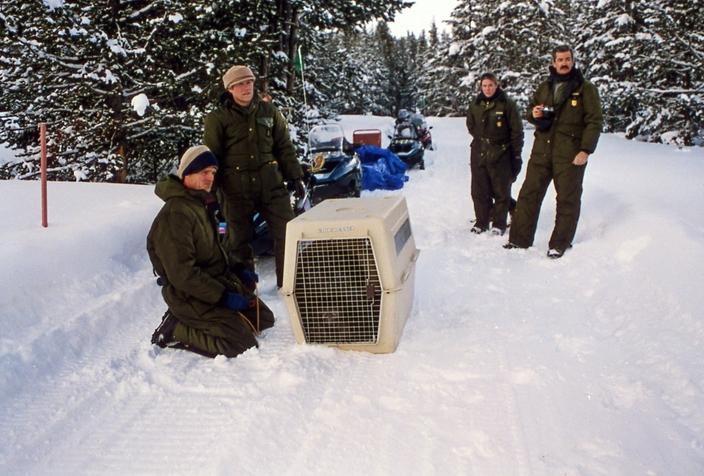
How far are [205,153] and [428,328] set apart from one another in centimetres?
194

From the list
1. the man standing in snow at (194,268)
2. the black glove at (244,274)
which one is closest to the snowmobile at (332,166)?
the black glove at (244,274)

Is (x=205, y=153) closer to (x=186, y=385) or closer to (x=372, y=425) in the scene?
(x=186, y=385)

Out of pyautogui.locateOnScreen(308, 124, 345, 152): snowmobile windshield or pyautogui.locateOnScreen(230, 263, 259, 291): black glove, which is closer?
pyautogui.locateOnScreen(230, 263, 259, 291): black glove

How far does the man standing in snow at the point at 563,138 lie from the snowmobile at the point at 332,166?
3326 millimetres

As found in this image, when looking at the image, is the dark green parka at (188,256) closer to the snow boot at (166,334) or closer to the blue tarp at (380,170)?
the snow boot at (166,334)

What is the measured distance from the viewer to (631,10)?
1992 centimetres

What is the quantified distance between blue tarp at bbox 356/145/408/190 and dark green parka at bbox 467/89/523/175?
4.23 meters

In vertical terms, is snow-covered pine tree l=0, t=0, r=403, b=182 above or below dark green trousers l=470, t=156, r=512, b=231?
above

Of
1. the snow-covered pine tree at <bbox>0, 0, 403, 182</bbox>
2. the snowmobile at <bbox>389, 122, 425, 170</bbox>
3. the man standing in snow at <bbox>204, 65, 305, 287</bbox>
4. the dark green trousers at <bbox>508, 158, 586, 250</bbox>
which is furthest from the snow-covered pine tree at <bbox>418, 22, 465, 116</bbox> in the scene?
the man standing in snow at <bbox>204, 65, 305, 287</bbox>

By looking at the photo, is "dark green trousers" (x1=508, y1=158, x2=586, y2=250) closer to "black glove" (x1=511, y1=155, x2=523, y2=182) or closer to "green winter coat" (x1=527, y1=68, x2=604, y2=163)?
"green winter coat" (x1=527, y1=68, x2=604, y2=163)

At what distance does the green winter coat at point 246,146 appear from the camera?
4.48 meters

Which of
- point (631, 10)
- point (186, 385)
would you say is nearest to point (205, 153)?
point (186, 385)

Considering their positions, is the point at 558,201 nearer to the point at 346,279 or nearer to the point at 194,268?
the point at 346,279

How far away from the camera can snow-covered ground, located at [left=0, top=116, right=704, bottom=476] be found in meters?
2.51
